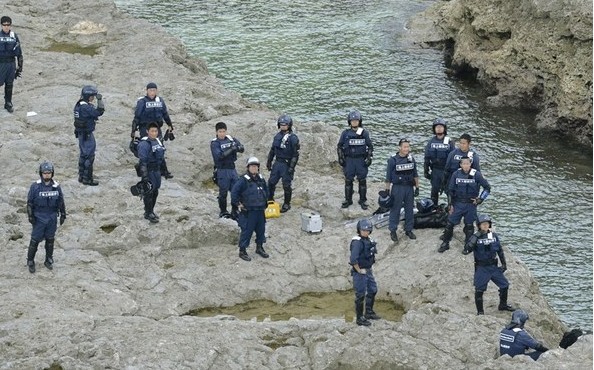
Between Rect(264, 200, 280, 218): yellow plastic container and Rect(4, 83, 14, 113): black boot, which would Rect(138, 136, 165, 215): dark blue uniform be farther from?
Rect(4, 83, 14, 113): black boot

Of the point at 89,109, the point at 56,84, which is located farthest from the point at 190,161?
the point at 56,84

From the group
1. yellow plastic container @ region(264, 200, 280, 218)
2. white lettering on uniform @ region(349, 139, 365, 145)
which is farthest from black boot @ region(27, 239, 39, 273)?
white lettering on uniform @ region(349, 139, 365, 145)

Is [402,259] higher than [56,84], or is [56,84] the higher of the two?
[56,84]

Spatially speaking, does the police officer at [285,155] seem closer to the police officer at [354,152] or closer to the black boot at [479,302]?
the police officer at [354,152]

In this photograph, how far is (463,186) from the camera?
23.5 meters

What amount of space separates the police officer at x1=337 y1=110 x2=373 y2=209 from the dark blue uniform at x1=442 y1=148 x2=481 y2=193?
6.84ft

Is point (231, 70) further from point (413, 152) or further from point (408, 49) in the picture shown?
point (413, 152)

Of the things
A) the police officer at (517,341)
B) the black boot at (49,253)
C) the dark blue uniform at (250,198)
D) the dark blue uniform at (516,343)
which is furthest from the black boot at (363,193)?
the black boot at (49,253)

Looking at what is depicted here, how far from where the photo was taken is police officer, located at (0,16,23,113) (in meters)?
31.2

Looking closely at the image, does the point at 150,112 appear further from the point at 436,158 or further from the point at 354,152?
the point at 436,158

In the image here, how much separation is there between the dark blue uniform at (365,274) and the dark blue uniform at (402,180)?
11.9 feet

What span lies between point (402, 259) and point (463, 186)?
2218 mm

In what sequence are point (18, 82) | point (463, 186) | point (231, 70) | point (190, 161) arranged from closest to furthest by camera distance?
1. point (463, 186)
2. point (190, 161)
3. point (18, 82)
4. point (231, 70)

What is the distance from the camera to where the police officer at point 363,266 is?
20.7 metres
